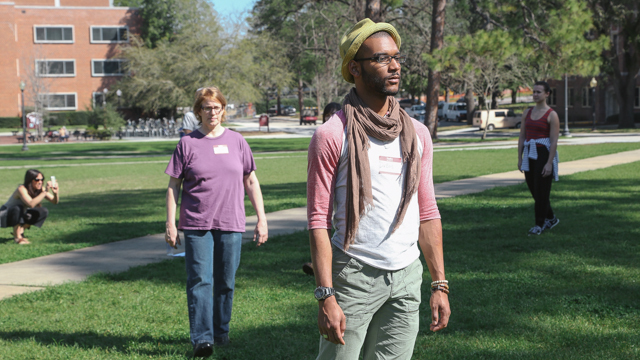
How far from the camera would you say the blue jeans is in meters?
4.47

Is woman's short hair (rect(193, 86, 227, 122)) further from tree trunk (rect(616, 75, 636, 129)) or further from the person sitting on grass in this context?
tree trunk (rect(616, 75, 636, 129))

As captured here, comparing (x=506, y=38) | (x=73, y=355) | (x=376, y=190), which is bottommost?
(x=73, y=355)

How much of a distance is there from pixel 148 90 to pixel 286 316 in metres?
54.0

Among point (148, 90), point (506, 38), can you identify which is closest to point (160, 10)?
point (148, 90)

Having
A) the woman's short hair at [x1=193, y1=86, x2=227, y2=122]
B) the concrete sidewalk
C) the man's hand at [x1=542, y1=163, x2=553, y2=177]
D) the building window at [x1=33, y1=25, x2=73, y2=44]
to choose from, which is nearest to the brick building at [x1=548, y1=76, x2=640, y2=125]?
the building window at [x1=33, y1=25, x2=73, y2=44]

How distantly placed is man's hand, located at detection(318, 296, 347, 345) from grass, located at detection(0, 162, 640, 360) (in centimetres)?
202

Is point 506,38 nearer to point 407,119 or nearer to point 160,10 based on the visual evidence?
point 407,119

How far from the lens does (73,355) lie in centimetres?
465

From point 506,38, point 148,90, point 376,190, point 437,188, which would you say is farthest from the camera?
point 148,90

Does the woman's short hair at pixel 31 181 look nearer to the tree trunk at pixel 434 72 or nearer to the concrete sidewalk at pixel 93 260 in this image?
the concrete sidewalk at pixel 93 260

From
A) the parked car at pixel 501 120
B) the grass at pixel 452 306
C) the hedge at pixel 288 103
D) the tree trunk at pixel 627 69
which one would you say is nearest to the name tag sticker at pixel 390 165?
the grass at pixel 452 306

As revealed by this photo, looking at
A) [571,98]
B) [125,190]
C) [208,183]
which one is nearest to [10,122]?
[125,190]

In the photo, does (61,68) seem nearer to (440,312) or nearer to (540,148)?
(540,148)

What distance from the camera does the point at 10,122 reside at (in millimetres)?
59656
